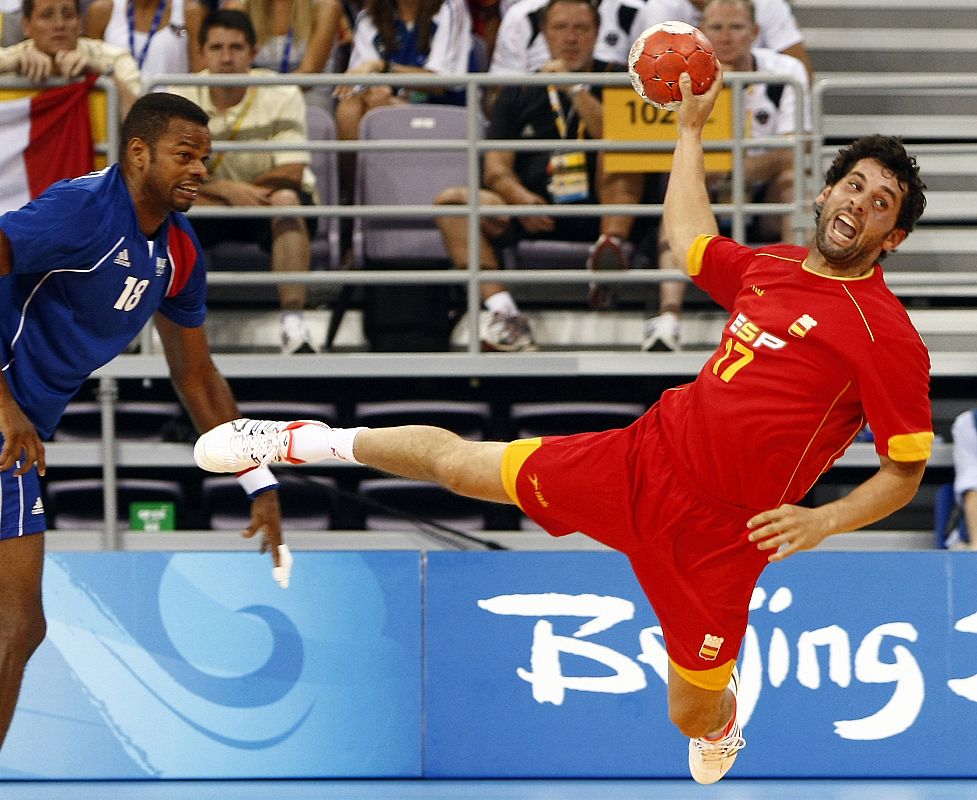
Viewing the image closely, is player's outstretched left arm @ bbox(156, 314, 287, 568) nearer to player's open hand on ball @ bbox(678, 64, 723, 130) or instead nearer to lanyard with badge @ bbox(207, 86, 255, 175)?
player's open hand on ball @ bbox(678, 64, 723, 130)

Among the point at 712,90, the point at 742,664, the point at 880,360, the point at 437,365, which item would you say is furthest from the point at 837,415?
the point at 437,365

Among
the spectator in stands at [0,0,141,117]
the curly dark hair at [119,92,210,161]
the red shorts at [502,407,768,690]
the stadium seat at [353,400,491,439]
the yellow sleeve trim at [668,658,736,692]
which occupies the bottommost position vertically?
the yellow sleeve trim at [668,658,736,692]

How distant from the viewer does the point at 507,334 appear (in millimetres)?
8984

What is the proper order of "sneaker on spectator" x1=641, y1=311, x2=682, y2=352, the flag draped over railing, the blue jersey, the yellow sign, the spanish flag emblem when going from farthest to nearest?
"sneaker on spectator" x1=641, y1=311, x2=682, y2=352 < the yellow sign < the flag draped over railing < the blue jersey < the spanish flag emblem

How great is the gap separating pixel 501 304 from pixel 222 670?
312cm

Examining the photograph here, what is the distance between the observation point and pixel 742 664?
6992 mm

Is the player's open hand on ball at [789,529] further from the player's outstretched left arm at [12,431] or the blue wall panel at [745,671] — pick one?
the player's outstretched left arm at [12,431]

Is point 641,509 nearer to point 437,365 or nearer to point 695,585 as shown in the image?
point 695,585

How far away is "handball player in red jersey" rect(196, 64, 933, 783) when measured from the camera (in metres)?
5.01

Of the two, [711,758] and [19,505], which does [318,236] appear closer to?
[19,505]

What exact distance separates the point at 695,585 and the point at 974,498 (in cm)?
311

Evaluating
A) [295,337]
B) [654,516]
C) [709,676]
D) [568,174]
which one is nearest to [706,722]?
[709,676]

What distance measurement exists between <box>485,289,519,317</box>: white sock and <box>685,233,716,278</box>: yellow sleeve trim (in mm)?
3435

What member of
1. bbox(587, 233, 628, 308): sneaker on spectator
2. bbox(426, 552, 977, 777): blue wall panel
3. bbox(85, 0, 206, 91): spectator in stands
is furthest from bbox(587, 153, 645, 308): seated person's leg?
bbox(85, 0, 206, 91): spectator in stands
